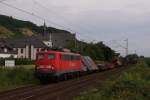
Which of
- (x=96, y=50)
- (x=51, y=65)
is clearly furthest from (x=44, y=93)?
(x=96, y=50)

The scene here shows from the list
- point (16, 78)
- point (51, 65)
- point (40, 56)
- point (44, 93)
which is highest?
point (40, 56)

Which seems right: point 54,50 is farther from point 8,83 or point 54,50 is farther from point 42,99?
point 42,99

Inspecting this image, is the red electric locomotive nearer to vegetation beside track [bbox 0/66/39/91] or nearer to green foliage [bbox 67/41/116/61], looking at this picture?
vegetation beside track [bbox 0/66/39/91]

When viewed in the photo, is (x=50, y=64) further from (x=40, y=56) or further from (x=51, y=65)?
(x=40, y=56)

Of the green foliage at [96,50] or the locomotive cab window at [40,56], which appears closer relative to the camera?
the locomotive cab window at [40,56]

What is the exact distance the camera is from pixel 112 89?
68.2 ft

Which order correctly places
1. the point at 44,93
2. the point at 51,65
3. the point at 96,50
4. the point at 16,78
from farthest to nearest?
the point at 96,50
the point at 51,65
the point at 16,78
the point at 44,93

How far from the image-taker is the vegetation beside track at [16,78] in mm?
36844

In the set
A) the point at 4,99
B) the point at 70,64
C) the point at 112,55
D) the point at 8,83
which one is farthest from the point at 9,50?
the point at 4,99

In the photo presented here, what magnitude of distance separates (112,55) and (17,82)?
238 ft

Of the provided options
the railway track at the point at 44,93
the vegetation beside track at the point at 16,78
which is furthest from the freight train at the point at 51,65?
the railway track at the point at 44,93

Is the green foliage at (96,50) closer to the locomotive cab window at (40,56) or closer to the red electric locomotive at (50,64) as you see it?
the red electric locomotive at (50,64)

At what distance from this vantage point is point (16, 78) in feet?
129

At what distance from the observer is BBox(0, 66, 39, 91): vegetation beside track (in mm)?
36844
